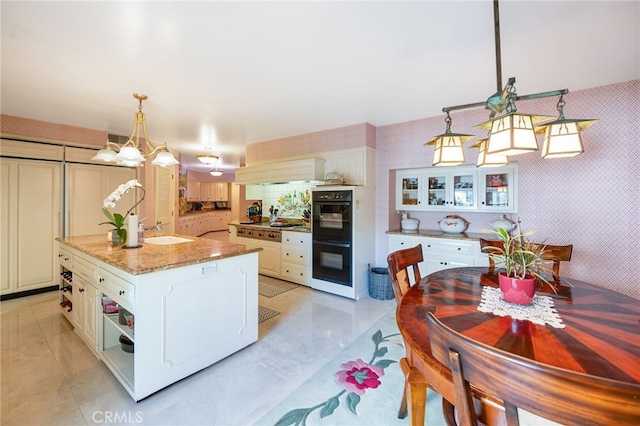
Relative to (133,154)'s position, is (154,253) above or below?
below

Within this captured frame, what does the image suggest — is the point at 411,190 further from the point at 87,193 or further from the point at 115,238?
the point at 87,193

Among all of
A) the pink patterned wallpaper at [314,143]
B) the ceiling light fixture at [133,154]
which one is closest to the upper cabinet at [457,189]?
the pink patterned wallpaper at [314,143]

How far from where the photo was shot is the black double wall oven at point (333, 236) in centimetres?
365

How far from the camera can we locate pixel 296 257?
427 centimetres

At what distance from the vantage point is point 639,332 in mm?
1062

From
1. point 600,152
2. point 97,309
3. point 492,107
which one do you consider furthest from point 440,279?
point 97,309

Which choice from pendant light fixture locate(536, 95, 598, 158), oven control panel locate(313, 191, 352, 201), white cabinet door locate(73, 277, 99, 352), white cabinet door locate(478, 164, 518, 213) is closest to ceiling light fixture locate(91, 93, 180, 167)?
white cabinet door locate(73, 277, 99, 352)

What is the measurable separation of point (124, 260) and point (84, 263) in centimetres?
83

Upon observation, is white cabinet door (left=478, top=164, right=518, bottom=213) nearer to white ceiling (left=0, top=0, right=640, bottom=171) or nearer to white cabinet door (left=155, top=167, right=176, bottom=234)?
white ceiling (left=0, top=0, right=640, bottom=171)

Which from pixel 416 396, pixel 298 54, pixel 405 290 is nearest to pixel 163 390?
pixel 416 396

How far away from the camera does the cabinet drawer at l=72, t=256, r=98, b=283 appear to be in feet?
7.23

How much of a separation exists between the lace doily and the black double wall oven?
2242mm

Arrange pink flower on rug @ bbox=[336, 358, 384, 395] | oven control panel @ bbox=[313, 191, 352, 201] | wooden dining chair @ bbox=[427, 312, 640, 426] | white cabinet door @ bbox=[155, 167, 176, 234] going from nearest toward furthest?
wooden dining chair @ bbox=[427, 312, 640, 426]
pink flower on rug @ bbox=[336, 358, 384, 395]
oven control panel @ bbox=[313, 191, 352, 201]
white cabinet door @ bbox=[155, 167, 176, 234]

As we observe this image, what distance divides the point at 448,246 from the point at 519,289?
2119 mm
